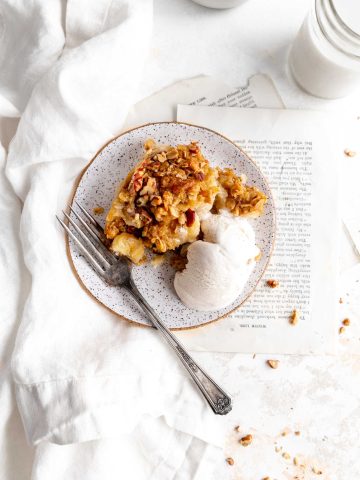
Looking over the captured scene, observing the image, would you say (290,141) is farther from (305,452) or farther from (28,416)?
(28,416)

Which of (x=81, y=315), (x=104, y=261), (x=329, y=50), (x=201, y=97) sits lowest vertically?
(x=81, y=315)

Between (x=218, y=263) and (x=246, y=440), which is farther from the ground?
(x=218, y=263)

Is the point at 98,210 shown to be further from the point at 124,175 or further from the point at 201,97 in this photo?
the point at 201,97

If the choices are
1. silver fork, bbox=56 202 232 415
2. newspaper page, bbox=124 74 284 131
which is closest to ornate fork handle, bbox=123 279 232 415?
silver fork, bbox=56 202 232 415

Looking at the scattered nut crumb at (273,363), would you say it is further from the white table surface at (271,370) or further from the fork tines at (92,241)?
the fork tines at (92,241)

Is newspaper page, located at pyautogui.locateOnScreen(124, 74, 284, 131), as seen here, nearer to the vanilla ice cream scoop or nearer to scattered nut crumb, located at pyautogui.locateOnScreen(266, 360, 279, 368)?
the vanilla ice cream scoop

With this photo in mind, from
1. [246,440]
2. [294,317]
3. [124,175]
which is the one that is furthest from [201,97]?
[246,440]

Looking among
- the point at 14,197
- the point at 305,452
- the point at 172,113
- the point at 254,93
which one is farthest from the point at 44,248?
the point at 305,452

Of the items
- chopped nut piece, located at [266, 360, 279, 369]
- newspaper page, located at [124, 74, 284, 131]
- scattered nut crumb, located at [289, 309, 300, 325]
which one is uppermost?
newspaper page, located at [124, 74, 284, 131]
